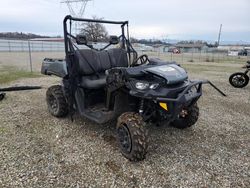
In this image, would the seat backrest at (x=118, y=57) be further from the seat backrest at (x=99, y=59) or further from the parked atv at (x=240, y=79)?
the parked atv at (x=240, y=79)

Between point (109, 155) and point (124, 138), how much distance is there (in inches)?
11.8

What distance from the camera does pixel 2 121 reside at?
403 centimetres

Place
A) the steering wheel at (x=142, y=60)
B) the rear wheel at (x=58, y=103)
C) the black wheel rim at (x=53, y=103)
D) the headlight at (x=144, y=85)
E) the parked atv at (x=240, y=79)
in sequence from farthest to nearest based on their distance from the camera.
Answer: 1. the parked atv at (x=240, y=79)
2. the black wheel rim at (x=53, y=103)
3. the rear wheel at (x=58, y=103)
4. the steering wheel at (x=142, y=60)
5. the headlight at (x=144, y=85)

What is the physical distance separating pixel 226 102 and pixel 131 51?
3.14 meters

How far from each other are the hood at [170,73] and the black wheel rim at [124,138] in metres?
0.75

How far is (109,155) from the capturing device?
296cm

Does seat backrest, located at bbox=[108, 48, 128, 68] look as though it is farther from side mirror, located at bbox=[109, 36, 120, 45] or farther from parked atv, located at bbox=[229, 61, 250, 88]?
parked atv, located at bbox=[229, 61, 250, 88]

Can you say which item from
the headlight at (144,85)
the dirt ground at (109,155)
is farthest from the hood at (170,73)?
the dirt ground at (109,155)

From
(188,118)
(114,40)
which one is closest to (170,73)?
(188,118)

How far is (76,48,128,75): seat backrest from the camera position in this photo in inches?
142

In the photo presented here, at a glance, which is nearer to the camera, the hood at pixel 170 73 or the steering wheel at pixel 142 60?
the hood at pixel 170 73

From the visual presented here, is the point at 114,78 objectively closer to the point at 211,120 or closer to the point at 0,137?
the point at 0,137

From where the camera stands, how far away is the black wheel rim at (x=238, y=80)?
7805 mm

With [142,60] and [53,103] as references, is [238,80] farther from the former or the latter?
[53,103]
